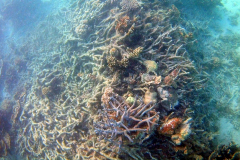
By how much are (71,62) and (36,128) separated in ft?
11.1

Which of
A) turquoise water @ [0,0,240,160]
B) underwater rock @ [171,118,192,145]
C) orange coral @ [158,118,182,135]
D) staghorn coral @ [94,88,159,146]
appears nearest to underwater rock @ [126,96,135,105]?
turquoise water @ [0,0,240,160]

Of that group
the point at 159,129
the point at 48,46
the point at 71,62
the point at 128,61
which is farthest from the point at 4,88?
the point at 159,129

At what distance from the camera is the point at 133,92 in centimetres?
362

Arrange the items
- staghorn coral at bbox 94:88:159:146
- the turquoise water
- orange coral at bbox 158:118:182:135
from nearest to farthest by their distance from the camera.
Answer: staghorn coral at bbox 94:88:159:146, orange coral at bbox 158:118:182:135, the turquoise water

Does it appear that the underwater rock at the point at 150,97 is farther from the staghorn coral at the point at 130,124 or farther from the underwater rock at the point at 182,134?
the underwater rock at the point at 182,134

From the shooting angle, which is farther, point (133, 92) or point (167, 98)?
point (133, 92)

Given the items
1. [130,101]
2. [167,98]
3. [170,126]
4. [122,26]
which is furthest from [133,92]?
[122,26]

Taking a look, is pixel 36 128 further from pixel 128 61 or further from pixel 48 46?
pixel 48 46

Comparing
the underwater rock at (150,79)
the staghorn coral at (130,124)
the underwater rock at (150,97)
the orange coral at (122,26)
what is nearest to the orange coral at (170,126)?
the staghorn coral at (130,124)

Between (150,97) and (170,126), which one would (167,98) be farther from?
(170,126)

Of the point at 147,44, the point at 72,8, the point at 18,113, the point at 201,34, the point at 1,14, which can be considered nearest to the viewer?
the point at 147,44

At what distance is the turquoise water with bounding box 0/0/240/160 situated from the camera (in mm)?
3082

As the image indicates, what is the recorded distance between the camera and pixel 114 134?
274 cm

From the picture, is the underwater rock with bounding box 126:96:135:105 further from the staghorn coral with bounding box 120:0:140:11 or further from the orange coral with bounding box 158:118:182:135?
the staghorn coral with bounding box 120:0:140:11
